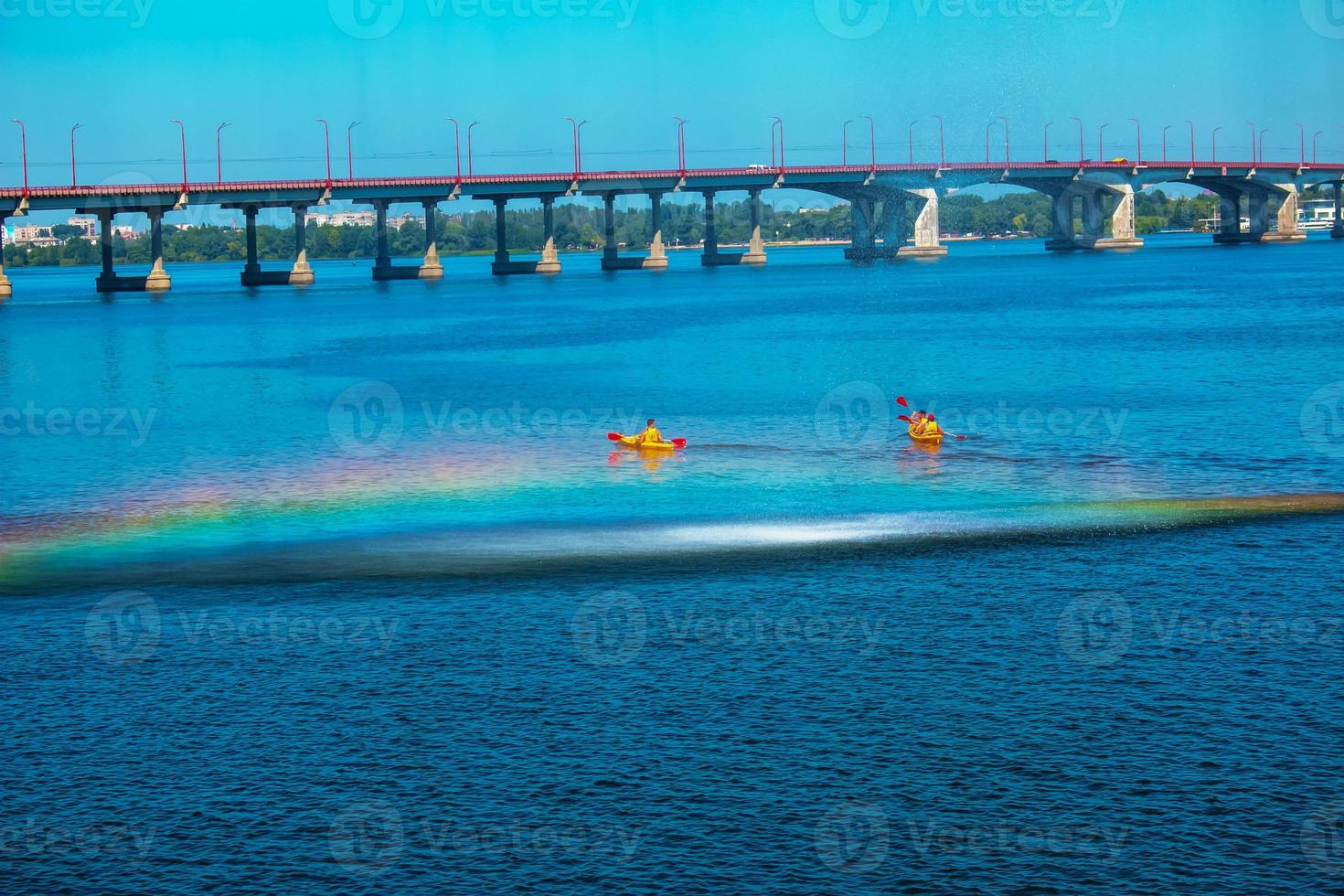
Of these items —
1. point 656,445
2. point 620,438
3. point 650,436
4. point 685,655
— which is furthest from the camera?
point 620,438

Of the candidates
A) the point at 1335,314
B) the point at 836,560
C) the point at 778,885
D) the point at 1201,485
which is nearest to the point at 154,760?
the point at 778,885

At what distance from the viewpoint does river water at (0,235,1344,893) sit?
58.0 feet

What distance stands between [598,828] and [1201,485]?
24463 millimetres

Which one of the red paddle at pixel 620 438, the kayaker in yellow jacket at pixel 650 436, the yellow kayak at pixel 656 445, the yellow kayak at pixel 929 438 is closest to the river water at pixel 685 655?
the yellow kayak at pixel 929 438

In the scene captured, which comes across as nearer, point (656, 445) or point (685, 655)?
point (685, 655)

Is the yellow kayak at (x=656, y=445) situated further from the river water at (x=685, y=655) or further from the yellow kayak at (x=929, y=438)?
the yellow kayak at (x=929, y=438)

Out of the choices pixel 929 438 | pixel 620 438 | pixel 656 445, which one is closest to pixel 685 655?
pixel 656 445

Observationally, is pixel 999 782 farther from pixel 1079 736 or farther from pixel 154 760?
pixel 154 760

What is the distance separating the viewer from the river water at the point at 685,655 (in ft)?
58.0

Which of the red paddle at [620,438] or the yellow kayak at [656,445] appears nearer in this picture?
the yellow kayak at [656,445]

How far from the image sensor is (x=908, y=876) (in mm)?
16750

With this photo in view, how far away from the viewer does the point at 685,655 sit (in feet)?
80.3

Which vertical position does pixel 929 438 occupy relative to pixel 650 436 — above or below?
below

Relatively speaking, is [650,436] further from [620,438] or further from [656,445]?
[620,438]
